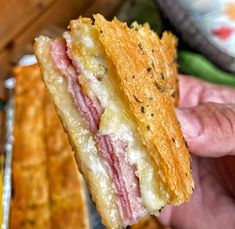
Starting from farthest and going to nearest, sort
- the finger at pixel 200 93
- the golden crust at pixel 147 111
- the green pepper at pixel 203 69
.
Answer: the green pepper at pixel 203 69 < the finger at pixel 200 93 < the golden crust at pixel 147 111

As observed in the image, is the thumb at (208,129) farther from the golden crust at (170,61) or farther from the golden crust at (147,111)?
the golden crust at (147,111)

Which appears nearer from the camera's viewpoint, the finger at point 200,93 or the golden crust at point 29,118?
the golden crust at point 29,118

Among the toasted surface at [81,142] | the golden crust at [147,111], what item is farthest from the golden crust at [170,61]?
the toasted surface at [81,142]

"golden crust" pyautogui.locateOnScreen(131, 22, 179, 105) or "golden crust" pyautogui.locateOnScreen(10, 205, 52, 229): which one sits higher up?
"golden crust" pyautogui.locateOnScreen(131, 22, 179, 105)

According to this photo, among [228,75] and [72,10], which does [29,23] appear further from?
[228,75]

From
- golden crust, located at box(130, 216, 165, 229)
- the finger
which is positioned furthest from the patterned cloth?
golden crust, located at box(130, 216, 165, 229)

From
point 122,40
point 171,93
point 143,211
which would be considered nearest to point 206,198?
point 171,93

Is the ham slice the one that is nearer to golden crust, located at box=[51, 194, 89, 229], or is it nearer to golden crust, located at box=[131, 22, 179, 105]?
golden crust, located at box=[131, 22, 179, 105]
